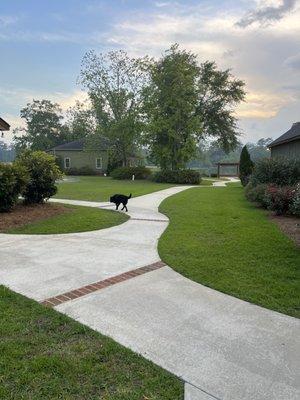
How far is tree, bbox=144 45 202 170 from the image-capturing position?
30.1 meters

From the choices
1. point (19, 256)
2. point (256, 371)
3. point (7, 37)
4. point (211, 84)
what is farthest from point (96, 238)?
point (211, 84)

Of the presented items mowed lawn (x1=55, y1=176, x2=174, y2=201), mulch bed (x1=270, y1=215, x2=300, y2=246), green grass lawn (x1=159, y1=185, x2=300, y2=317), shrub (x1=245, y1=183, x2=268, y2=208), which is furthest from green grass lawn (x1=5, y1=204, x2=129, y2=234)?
shrub (x1=245, y1=183, x2=268, y2=208)

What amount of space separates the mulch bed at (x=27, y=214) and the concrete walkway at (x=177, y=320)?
2.47 meters

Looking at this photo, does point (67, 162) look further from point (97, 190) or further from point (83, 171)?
point (97, 190)

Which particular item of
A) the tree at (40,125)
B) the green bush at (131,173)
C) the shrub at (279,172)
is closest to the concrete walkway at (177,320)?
the shrub at (279,172)

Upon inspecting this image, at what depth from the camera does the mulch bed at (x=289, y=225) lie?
311 inches

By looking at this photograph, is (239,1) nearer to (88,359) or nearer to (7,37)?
(7,37)

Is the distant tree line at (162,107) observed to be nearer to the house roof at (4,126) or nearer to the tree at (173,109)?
the tree at (173,109)

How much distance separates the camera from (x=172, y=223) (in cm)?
937

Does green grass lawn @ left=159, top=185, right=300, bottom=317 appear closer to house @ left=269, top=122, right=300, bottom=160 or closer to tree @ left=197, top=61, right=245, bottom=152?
house @ left=269, top=122, right=300, bottom=160

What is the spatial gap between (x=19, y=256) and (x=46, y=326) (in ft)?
9.08

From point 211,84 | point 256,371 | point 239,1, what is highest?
point 211,84

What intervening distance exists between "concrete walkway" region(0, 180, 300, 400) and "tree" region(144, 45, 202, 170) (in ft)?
83.0

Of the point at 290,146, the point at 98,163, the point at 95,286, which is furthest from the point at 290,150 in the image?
the point at 98,163
